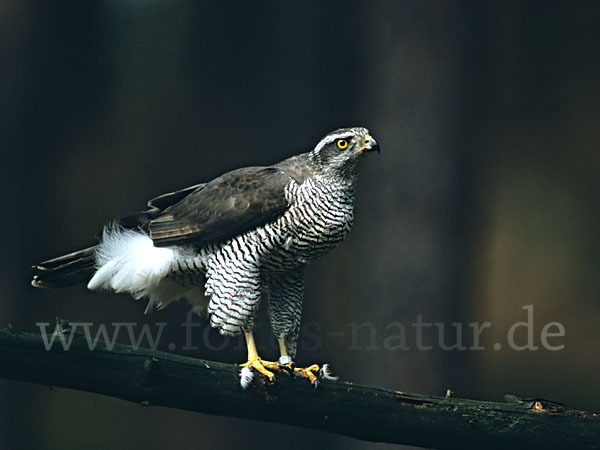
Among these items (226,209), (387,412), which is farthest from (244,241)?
(387,412)

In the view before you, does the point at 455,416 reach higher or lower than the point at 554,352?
lower

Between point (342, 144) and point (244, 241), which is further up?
point (342, 144)

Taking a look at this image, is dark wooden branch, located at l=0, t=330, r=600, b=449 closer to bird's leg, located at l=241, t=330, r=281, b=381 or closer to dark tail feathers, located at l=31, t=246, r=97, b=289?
bird's leg, located at l=241, t=330, r=281, b=381

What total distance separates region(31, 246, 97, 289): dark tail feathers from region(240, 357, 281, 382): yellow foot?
86 centimetres

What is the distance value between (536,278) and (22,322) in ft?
11.2

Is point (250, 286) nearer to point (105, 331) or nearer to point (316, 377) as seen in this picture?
point (316, 377)

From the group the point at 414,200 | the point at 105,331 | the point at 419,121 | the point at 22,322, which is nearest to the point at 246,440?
the point at 105,331

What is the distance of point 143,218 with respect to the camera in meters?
3.35

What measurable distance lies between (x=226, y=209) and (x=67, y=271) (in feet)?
2.58

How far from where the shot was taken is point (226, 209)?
120 inches

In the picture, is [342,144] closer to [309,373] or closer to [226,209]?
[226,209]

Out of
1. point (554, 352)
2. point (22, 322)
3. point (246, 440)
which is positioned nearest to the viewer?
point (22, 322)

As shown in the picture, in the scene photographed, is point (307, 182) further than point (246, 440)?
No

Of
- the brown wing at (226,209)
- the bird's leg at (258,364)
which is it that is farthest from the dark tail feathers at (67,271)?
the bird's leg at (258,364)
